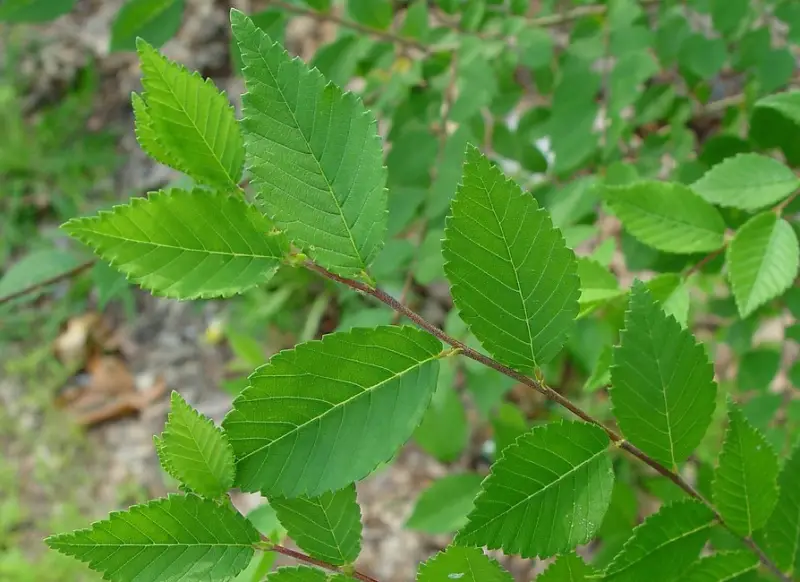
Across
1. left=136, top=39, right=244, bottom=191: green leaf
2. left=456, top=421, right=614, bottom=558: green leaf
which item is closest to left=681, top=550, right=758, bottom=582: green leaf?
left=456, top=421, right=614, bottom=558: green leaf

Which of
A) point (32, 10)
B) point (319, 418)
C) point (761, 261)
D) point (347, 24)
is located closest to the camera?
point (319, 418)

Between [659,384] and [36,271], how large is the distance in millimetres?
969

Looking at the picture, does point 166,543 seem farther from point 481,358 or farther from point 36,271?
point 36,271

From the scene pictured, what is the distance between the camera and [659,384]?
0.56 meters

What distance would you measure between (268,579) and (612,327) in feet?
2.86

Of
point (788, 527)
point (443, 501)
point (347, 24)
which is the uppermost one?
point (347, 24)

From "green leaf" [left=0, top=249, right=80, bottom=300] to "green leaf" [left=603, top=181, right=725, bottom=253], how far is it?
2.73ft

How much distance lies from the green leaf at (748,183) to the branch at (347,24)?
24.8 inches

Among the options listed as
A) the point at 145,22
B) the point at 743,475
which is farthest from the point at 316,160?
the point at 145,22

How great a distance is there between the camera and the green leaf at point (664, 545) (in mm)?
576

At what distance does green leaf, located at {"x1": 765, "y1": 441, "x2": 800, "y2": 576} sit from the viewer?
69 centimetres

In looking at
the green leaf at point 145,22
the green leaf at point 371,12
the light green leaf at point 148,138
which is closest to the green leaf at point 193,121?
the light green leaf at point 148,138

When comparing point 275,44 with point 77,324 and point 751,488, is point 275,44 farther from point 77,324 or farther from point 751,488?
point 77,324

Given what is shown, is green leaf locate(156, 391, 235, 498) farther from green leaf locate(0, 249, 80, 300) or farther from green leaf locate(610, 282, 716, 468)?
green leaf locate(0, 249, 80, 300)
